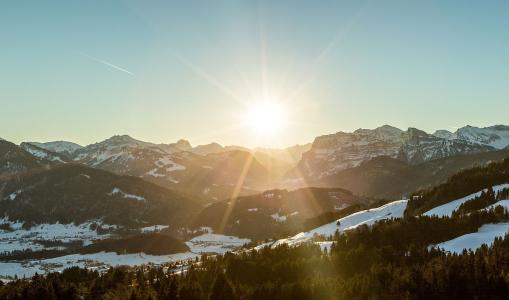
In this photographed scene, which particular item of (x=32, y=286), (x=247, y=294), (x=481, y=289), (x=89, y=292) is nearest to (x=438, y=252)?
(x=481, y=289)

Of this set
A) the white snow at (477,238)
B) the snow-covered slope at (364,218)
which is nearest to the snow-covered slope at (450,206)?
the snow-covered slope at (364,218)

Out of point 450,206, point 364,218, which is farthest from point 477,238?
point 364,218

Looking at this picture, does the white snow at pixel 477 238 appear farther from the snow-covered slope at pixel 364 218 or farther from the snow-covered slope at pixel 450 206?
the snow-covered slope at pixel 364 218

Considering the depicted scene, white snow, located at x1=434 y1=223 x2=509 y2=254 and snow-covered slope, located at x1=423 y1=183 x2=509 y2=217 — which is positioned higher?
snow-covered slope, located at x1=423 y1=183 x2=509 y2=217

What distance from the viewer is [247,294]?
95.0m

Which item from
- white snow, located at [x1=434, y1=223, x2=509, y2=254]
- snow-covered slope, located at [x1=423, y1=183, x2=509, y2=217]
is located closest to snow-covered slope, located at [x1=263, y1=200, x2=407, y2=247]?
snow-covered slope, located at [x1=423, y1=183, x2=509, y2=217]

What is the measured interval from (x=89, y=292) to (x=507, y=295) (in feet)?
283

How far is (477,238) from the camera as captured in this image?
10325 cm

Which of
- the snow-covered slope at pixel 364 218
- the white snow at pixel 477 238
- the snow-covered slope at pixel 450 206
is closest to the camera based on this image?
the white snow at pixel 477 238

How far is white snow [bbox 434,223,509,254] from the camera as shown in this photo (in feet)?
327

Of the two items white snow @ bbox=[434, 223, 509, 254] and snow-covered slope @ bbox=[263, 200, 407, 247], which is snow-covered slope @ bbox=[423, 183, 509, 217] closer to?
snow-covered slope @ bbox=[263, 200, 407, 247]

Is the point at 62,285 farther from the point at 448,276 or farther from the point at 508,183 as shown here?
the point at 508,183

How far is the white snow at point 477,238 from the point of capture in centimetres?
9957

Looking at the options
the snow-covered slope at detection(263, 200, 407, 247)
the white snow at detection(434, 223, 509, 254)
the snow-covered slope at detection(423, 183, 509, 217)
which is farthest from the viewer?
the snow-covered slope at detection(263, 200, 407, 247)
